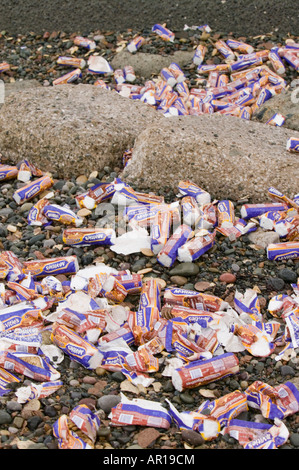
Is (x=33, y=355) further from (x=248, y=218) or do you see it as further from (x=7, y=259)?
(x=248, y=218)

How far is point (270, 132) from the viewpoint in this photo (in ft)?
16.2

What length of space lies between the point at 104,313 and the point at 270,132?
7.93 ft

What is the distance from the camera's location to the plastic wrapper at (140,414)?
2746 millimetres

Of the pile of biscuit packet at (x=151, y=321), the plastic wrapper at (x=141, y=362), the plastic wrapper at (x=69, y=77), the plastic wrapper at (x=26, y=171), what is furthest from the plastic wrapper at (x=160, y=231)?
the plastic wrapper at (x=69, y=77)

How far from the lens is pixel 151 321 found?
329 cm

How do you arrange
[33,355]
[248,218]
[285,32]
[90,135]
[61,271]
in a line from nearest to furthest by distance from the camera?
[33,355] < [61,271] < [248,218] < [90,135] < [285,32]

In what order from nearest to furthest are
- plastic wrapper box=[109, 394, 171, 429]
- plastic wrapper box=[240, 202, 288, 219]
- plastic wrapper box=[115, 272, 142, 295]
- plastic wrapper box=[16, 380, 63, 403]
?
plastic wrapper box=[109, 394, 171, 429] < plastic wrapper box=[16, 380, 63, 403] < plastic wrapper box=[115, 272, 142, 295] < plastic wrapper box=[240, 202, 288, 219]

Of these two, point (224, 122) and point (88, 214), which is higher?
point (224, 122)

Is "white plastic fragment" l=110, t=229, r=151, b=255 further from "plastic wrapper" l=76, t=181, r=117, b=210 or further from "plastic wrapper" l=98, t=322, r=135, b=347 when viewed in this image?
"plastic wrapper" l=98, t=322, r=135, b=347

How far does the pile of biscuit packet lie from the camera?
2.79 m

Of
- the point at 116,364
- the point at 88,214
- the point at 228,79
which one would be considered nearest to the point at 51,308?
the point at 116,364

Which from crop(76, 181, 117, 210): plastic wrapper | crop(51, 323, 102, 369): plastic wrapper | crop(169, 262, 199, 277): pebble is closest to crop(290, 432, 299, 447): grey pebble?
crop(51, 323, 102, 369): plastic wrapper

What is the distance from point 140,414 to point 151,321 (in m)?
0.64

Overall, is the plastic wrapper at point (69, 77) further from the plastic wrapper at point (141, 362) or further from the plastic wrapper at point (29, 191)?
the plastic wrapper at point (141, 362)
